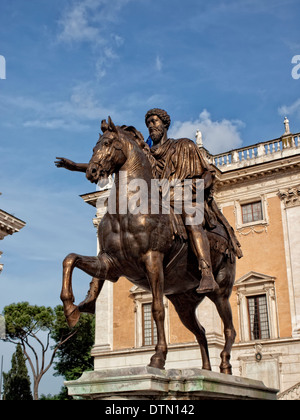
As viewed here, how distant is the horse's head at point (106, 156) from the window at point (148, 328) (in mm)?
23368

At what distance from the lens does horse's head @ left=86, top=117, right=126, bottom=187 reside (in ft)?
19.5

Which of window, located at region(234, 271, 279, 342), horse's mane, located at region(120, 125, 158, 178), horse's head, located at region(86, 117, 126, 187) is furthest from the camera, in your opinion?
window, located at region(234, 271, 279, 342)

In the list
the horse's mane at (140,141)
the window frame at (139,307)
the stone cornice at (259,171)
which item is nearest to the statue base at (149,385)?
the horse's mane at (140,141)

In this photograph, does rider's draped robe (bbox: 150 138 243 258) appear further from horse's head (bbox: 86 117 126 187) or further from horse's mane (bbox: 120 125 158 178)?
horse's head (bbox: 86 117 126 187)

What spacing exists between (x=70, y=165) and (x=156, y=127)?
4.00 ft

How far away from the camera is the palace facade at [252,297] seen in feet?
86.9

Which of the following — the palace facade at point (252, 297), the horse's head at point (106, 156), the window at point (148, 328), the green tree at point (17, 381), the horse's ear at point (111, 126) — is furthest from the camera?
the green tree at point (17, 381)

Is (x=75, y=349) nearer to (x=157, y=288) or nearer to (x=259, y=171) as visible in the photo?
(x=259, y=171)

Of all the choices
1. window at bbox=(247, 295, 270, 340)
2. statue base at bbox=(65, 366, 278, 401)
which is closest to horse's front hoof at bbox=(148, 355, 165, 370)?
statue base at bbox=(65, 366, 278, 401)

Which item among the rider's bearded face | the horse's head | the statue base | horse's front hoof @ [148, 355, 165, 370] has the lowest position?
the statue base

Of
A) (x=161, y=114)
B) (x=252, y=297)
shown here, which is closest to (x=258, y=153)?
(x=252, y=297)

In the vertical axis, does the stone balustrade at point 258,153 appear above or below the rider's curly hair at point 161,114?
above

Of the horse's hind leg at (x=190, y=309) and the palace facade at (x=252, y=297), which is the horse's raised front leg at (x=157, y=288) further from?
the palace facade at (x=252, y=297)

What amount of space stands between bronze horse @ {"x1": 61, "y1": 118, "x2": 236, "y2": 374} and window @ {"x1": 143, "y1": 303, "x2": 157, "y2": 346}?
22.7 m
